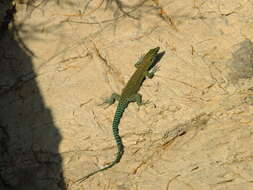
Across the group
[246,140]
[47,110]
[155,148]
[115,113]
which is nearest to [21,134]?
[47,110]

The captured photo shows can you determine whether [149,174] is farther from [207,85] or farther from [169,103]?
[207,85]

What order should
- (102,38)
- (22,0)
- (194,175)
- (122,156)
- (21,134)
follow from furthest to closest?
(22,0) < (102,38) < (21,134) < (122,156) < (194,175)

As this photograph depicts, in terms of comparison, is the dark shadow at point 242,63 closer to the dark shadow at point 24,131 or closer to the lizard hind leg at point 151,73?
the lizard hind leg at point 151,73

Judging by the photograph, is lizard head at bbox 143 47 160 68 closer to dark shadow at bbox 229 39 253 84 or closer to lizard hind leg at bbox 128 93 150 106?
lizard hind leg at bbox 128 93 150 106

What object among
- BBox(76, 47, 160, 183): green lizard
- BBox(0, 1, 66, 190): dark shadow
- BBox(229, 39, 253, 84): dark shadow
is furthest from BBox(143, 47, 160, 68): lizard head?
BBox(0, 1, 66, 190): dark shadow

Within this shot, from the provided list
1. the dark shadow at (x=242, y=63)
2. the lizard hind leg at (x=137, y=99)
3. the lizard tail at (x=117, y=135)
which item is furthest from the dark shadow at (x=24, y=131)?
the dark shadow at (x=242, y=63)

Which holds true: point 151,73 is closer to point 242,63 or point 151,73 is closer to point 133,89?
point 133,89

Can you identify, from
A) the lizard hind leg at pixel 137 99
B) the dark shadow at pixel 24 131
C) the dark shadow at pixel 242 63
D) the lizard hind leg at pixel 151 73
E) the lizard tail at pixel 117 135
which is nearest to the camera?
the lizard tail at pixel 117 135

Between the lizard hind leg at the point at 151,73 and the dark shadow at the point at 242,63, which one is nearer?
the dark shadow at the point at 242,63
